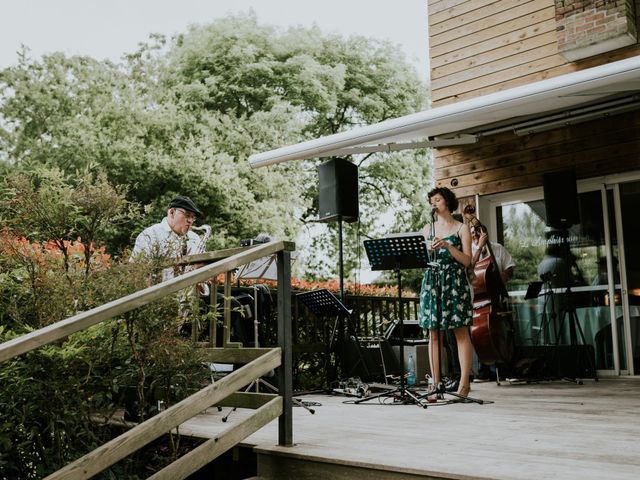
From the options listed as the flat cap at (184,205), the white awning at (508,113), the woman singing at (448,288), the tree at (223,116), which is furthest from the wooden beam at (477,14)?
the tree at (223,116)

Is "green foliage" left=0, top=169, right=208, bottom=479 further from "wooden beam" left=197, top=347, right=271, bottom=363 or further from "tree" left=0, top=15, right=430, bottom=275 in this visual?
"tree" left=0, top=15, right=430, bottom=275

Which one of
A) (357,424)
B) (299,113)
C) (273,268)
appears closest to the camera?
(357,424)

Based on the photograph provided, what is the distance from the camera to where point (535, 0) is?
734cm

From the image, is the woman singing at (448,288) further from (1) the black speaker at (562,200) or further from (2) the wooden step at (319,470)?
(2) the wooden step at (319,470)

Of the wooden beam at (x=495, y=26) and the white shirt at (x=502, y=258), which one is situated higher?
the wooden beam at (x=495, y=26)

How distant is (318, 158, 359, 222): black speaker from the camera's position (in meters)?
7.00

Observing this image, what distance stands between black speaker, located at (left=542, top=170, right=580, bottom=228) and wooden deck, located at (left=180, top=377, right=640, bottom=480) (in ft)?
6.17

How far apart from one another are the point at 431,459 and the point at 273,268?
2.46 m

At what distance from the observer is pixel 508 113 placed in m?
5.72

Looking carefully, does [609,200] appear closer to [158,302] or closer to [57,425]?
[158,302]

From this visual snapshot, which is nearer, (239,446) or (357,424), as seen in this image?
(239,446)

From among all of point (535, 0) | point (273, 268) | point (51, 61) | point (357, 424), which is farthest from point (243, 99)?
point (357, 424)

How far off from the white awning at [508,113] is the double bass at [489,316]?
1310mm

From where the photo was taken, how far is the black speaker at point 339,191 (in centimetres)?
700
